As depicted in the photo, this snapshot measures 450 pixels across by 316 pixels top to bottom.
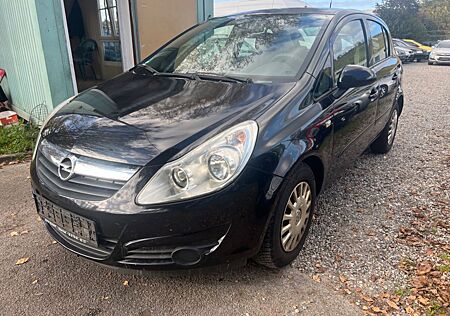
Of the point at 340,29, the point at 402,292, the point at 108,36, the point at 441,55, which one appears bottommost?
the point at 441,55

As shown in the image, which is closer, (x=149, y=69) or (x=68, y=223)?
(x=68, y=223)

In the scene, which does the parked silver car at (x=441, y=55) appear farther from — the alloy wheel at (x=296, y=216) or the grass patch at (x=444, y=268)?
the alloy wheel at (x=296, y=216)

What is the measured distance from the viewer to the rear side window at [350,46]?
2.88 metres

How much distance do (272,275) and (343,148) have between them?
1206 millimetres

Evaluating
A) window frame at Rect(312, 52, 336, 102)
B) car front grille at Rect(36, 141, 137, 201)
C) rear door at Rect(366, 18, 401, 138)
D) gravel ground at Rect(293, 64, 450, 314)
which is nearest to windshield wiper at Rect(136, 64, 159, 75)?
car front grille at Rect(36, 141, 137, 201)

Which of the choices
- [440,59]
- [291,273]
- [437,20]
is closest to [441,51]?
[440,59]

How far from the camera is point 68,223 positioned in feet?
6.59

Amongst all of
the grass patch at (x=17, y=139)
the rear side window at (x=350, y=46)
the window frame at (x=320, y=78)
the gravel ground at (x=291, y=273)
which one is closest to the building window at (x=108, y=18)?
the grass patch at (x=17, y=139)

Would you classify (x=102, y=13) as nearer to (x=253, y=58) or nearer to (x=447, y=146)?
(x=253, y=58)

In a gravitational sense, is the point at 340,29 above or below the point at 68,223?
above

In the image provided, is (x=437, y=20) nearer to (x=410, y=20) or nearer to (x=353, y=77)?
(x=410, y=20)

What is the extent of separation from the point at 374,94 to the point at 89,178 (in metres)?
2.74

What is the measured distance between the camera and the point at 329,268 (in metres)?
2.46

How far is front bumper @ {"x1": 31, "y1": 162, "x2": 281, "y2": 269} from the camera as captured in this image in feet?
5.88
